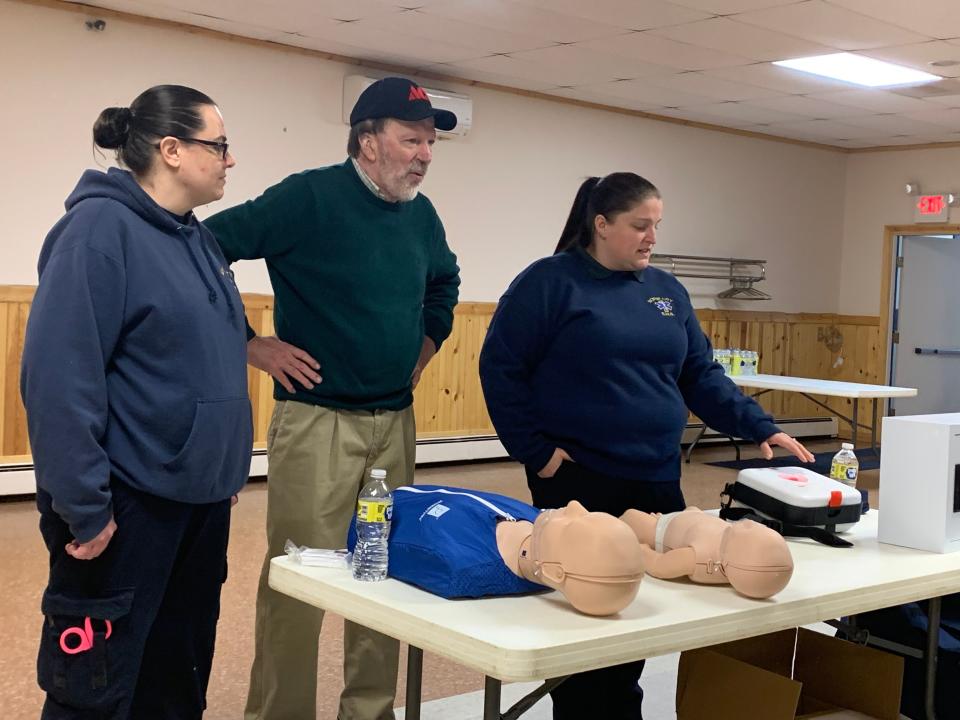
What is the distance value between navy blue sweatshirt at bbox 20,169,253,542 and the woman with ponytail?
33.4 inches

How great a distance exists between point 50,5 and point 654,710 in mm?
4743

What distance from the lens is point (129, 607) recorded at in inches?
81.4

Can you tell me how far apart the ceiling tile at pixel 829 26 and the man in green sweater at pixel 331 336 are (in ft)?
11.4

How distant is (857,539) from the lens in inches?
104

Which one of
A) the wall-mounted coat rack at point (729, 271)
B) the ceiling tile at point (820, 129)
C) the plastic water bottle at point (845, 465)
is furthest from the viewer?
the wall-mounted coat rack at point (729, 271)

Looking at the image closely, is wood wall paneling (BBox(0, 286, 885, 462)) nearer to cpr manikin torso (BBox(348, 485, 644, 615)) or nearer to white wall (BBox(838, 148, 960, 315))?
white wall (BBox(838, 148, 960, 315))

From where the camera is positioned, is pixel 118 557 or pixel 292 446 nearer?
pixel 118 557

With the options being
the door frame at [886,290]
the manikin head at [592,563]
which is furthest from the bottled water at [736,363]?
the manikin head at [592,563]

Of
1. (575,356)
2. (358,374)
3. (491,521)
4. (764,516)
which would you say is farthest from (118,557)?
(764,516)

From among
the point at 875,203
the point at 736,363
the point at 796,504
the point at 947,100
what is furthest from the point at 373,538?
the point at 875,203

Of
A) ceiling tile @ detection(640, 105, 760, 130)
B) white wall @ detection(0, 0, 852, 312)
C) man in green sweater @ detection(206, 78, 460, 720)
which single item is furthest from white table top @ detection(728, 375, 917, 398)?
man in green sweater @ detection(206, 78, 460, 720)

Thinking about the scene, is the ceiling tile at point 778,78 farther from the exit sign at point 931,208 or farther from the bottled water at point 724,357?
the exit sign at point 931,208

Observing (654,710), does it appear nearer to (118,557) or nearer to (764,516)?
(764,516)

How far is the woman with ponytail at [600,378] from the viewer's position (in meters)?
2.79
